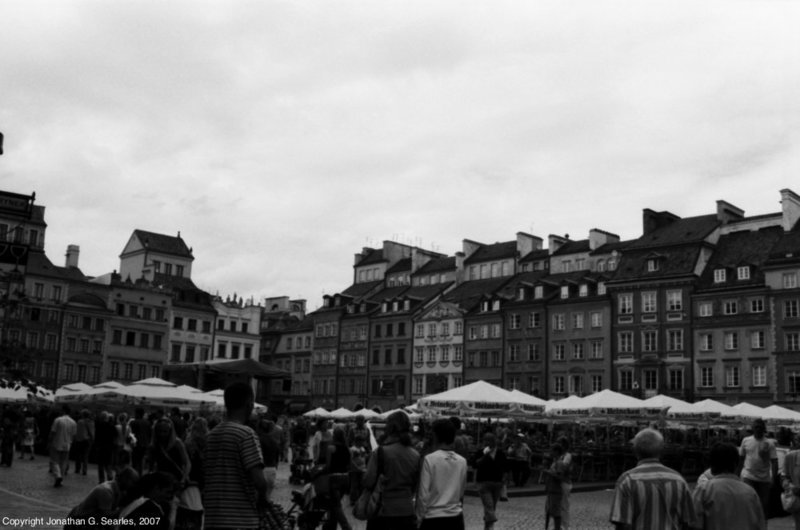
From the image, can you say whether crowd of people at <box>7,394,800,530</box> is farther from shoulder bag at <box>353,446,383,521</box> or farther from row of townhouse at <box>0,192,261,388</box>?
row of townhouse at <box>0,192,261,388</box>

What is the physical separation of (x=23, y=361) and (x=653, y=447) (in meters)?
5.87

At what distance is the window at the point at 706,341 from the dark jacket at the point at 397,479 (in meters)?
50.2

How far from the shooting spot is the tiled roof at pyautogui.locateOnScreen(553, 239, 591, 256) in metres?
66.6

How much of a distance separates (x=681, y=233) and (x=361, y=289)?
32.1 m

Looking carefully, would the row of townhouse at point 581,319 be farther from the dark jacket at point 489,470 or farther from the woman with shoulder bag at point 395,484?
the woman with shoulder bag at point 395,484

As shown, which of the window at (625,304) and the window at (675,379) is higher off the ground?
the window at (625,304)

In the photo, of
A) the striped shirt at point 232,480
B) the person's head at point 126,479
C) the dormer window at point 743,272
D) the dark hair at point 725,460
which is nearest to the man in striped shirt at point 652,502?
the dark hair at point 725,460

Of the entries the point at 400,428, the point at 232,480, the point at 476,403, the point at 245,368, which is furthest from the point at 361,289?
the point at 232,480

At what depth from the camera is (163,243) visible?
266ft

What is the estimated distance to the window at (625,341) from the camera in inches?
2296

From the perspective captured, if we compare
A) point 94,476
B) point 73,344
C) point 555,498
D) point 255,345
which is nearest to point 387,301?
point 255,345

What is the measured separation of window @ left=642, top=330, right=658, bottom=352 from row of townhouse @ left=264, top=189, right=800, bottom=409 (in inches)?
3.5

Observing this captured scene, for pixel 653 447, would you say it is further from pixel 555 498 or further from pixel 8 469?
pixel 8 469

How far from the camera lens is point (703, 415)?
32500 millimetres
